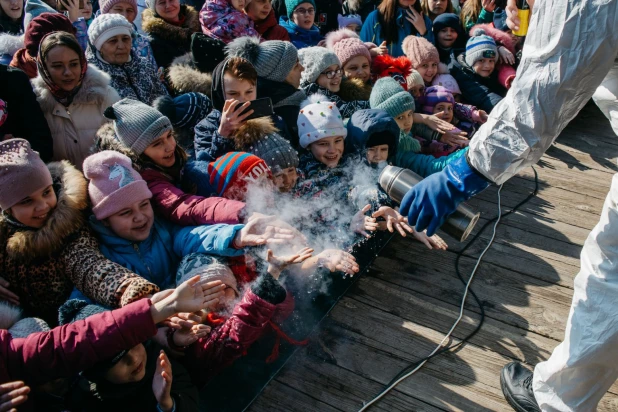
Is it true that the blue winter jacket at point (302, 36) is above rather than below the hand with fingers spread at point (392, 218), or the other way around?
above

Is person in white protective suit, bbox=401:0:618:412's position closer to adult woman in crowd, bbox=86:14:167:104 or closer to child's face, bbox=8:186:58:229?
child's face, bbox=8:186:58:229

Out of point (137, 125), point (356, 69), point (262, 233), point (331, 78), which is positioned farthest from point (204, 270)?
point (356, 69)

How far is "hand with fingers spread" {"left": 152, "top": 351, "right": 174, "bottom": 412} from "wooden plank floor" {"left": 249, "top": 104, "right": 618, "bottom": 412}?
1.90 ft

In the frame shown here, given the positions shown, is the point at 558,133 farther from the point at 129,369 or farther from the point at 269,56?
the point at 269,56

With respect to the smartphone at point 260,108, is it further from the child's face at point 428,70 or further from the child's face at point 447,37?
the child's face at point 447,37

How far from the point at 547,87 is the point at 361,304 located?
5.14 ft

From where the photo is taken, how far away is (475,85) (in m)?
5.34

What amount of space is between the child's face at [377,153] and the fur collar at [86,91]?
165 centimetres

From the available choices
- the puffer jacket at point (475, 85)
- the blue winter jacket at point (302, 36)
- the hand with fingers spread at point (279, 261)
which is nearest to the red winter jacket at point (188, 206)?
the hand with fingers spread at point (279, 261)

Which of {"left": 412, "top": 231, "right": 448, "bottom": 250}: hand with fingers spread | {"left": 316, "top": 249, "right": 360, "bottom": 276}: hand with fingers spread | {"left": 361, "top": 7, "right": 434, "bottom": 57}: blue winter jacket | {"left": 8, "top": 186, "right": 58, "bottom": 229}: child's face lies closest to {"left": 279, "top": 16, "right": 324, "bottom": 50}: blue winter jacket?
{"left": 361, "top": 7, "right": 434, "bottom": 57}: blue winter jacket

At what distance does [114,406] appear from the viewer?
78.7 inches

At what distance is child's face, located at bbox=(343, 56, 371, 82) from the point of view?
15.0 ft

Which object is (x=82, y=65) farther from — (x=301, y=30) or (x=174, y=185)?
(x=301, y=30)

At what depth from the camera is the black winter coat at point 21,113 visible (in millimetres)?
3010
